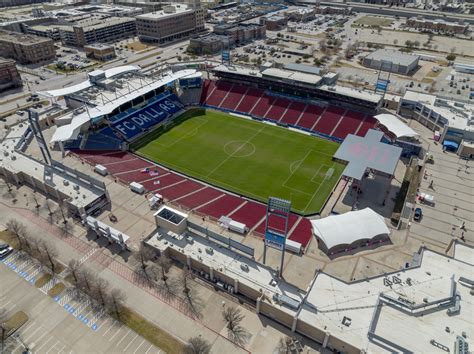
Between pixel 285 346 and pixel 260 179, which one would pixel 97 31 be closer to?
pixel 260 179

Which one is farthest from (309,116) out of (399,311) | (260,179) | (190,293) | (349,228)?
(190,293)

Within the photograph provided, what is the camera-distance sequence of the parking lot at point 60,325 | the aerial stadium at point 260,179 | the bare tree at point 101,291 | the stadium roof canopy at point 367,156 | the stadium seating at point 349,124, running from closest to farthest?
1. the parking lot at point 60,325
2. the aerial stadium at point 260,179
3. the bare tree at point 101,291
4. the stadium roof canopy at point 367,156
5. the stadium seating at point 349,124

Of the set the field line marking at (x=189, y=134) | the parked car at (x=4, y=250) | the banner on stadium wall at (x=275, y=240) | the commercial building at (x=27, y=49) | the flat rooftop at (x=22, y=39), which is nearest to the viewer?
the banner on stadium wall at (x=275, y=240)

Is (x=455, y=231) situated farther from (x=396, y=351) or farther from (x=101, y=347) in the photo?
(x=101, y=347)

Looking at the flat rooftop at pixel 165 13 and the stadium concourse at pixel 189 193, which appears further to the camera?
the flat rooftop at pixel 165 13

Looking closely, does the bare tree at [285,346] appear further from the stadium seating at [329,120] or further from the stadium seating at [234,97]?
the stadium seating at [234,97]

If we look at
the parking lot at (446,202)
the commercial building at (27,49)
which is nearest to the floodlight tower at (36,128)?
the parking lot at (446,202)
